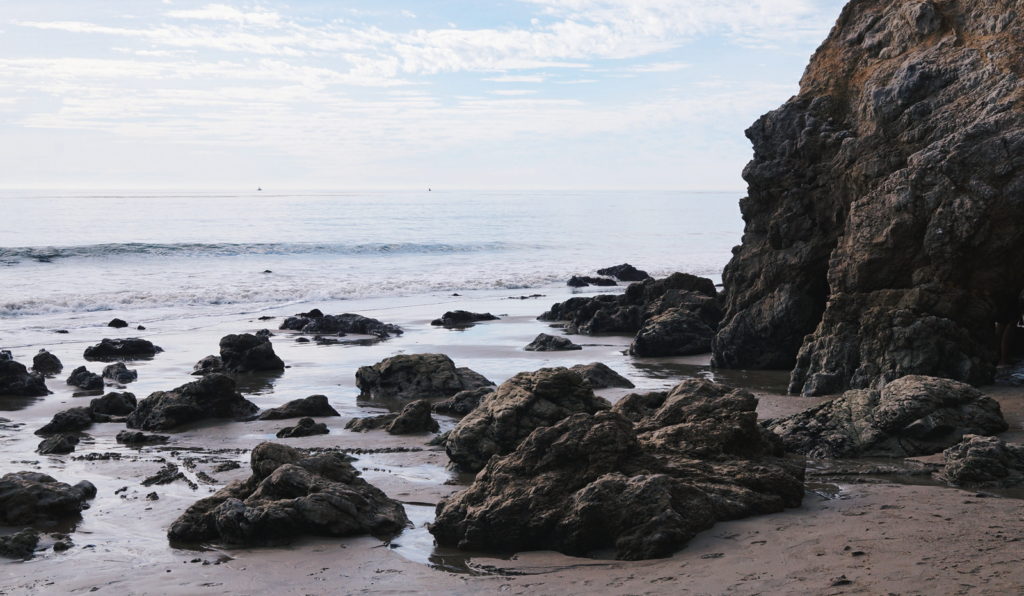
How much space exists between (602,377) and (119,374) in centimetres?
926

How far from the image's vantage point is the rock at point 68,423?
529 inches

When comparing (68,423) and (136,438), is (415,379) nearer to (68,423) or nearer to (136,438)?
(136,438)

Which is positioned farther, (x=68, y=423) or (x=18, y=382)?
(x=18, y=382)

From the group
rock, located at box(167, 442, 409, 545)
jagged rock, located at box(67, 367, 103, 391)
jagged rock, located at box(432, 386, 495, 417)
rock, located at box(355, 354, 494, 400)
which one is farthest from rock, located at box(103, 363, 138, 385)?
rock, located at box(167, 442, 409, 545)

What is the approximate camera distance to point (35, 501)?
8898 millimetres

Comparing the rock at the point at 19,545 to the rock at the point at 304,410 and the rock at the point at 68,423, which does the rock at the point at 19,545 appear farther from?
the rock at the point at 304,410

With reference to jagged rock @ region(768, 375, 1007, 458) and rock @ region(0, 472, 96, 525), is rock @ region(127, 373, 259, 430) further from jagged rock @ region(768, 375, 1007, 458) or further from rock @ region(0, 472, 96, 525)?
jagged rock @ region(768, 375, 1007, 458)

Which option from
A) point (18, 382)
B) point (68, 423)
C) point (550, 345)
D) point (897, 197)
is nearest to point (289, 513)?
point (68, 423)

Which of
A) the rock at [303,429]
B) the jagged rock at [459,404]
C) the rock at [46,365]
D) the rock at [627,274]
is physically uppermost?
the rock at [627,274]

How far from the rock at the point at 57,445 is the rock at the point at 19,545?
434 cm

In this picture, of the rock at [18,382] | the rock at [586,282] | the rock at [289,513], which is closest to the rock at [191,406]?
the rock at [18,382]

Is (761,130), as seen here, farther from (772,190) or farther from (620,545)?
(620,545)

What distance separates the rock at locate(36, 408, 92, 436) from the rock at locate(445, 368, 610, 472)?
20.8 ft

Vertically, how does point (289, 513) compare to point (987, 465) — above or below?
below
